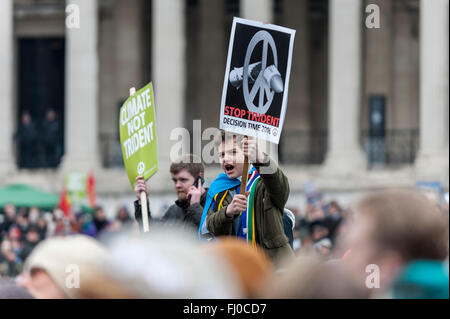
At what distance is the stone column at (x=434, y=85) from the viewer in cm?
3453

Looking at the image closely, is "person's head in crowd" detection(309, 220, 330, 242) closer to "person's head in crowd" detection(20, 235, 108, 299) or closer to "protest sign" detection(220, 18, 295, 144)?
"protest sign" detection(220, 18, 295, 144)

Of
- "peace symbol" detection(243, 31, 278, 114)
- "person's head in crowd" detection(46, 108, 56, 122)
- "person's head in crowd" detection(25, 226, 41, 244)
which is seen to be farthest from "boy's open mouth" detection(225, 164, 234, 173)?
"person's head in crowd" detection(46, 108, 56, 122)

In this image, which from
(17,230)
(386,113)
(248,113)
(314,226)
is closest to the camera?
(248,113)

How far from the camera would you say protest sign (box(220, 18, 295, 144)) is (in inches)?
308

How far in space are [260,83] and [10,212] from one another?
64.9ft

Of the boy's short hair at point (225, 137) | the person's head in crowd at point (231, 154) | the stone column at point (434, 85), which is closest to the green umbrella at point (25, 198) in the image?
the stone column at point (434, 85)

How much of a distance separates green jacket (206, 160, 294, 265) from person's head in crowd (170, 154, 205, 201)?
0.99m

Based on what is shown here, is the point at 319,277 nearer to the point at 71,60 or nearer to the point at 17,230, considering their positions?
the point at 17,230

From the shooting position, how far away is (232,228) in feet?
26.5

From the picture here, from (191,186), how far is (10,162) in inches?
1154

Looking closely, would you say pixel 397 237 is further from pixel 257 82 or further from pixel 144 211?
pixel 144 211

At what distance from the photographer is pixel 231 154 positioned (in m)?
7.98

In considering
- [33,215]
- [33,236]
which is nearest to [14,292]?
[33,236]
